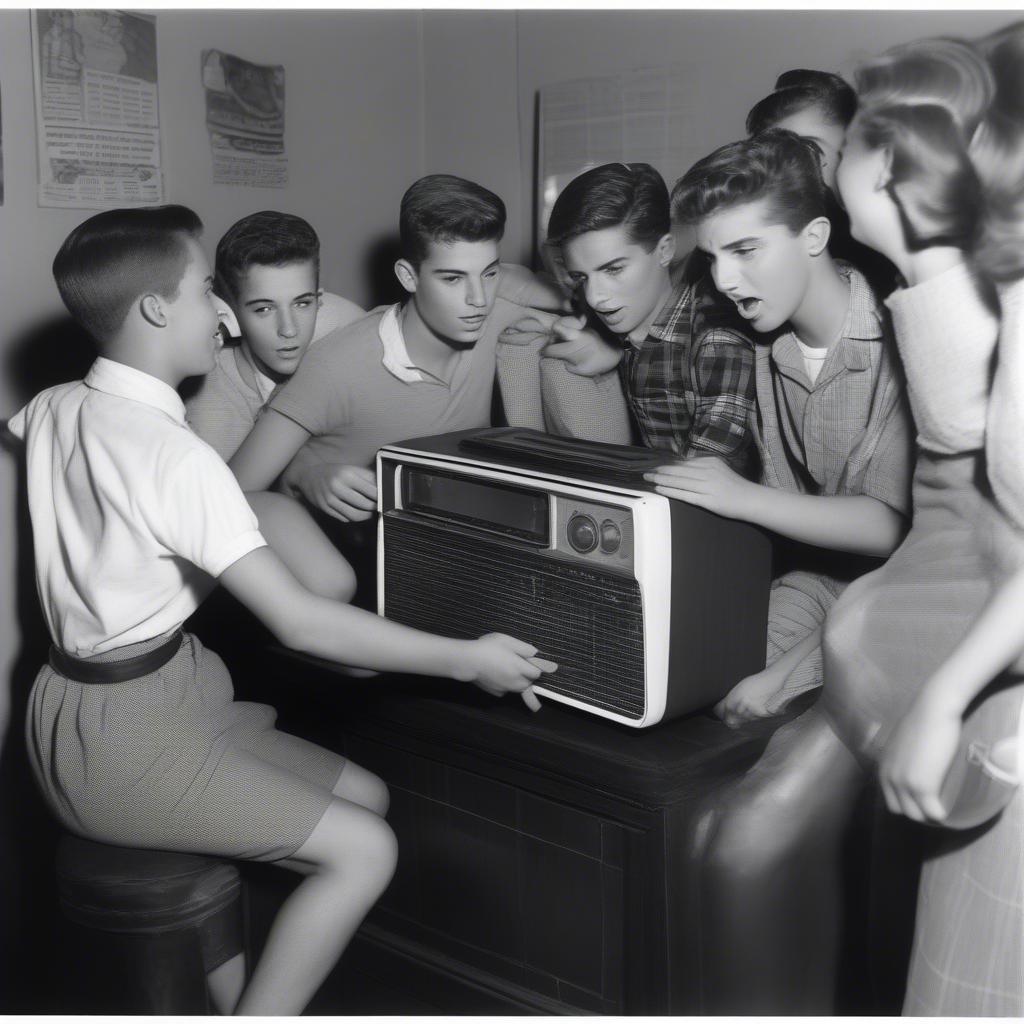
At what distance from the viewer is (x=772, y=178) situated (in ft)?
3.40

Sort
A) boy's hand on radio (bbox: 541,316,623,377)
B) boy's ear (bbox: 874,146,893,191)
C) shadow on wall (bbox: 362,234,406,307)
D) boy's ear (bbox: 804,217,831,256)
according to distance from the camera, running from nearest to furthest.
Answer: boy's ear (bbox: 874,146,893,191)
boy's ear (bbox: 804,217,831,256)
boy's hand on radio (bbox: 541,316,623,377)
shadow on wall (bbox: 362,234,406,307)

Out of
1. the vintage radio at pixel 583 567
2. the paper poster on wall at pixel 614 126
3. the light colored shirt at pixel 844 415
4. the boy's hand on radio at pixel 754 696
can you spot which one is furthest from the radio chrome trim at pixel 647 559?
the paper poster on wall at pixel 614 126

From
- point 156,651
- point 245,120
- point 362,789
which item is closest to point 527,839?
point 362,789

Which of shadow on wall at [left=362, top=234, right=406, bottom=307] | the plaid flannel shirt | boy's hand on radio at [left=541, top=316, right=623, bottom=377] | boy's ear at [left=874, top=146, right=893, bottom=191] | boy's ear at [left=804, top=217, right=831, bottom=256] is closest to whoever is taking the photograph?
boy's ear at [left=874, top=146, right=893, bottom=191]

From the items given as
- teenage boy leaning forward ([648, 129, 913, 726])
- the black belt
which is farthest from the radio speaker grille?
the black belt

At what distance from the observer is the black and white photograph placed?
0.95 meters

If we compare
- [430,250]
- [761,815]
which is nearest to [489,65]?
[430,250]

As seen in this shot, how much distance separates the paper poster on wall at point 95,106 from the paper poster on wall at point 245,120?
76 millimetres

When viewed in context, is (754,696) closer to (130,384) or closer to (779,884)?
(779,884)

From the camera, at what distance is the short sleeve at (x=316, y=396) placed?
131cm

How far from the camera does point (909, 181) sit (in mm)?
925

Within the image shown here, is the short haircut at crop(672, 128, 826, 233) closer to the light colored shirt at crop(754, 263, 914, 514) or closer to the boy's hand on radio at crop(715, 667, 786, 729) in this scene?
the light colored shirt at crop(754, 263, 914, 514)

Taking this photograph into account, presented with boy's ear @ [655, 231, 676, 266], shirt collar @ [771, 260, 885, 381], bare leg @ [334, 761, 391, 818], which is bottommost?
bare leg @ [334, 761, 391, 818]

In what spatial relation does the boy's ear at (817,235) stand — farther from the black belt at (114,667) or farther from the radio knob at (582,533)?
the black belt at (114,667)
